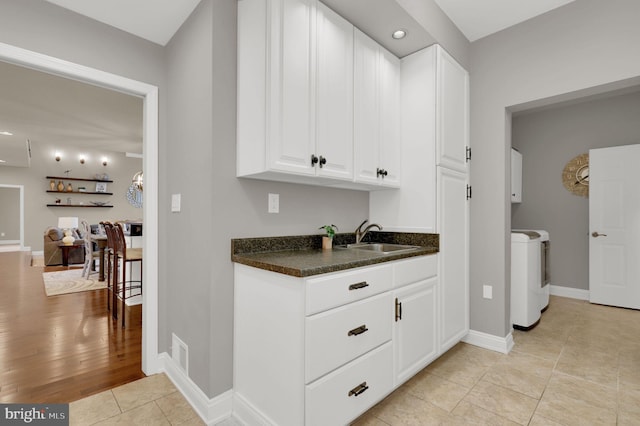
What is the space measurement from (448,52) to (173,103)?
2.22 m

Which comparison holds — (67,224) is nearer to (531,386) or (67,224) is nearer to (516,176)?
(531,386)

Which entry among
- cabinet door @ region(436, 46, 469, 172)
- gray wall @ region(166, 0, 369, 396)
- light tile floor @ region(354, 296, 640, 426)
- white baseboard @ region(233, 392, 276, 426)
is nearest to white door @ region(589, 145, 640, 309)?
light tile floor @ region(354, 296, 640, 426)

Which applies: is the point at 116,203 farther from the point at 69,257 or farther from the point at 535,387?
the point at 535,387

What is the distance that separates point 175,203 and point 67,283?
14.5 feet

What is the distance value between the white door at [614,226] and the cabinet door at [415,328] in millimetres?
→ 3224

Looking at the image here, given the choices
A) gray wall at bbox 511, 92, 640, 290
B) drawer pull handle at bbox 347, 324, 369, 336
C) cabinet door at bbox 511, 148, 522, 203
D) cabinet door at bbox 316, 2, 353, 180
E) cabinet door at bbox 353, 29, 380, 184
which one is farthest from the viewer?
cabinet door at bbox 511, 148, 522, 203

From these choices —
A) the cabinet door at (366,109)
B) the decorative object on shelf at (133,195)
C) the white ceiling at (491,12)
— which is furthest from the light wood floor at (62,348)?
the decorative object on shelf at (133,195)

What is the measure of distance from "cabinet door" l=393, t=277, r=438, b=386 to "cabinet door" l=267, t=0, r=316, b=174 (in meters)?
1.05

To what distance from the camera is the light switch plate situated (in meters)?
2.09

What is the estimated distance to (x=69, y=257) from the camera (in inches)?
267

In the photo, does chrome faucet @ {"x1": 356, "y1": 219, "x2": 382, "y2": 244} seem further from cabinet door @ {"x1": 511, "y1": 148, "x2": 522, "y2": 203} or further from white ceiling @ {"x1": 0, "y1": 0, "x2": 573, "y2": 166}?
cabinet door @ {"x1": 511, "y1": 148, "x2": 522, "y2": 203}

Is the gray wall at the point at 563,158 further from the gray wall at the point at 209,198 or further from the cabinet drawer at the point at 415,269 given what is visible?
the gray wall at the point at 209,198

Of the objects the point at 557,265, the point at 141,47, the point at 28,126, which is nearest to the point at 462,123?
the point at 141,47

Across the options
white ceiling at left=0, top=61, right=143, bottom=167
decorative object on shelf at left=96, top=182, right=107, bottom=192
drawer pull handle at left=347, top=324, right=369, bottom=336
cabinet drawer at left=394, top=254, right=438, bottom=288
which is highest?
white ceiling at left=0, top=61, right=143, bottom=167
